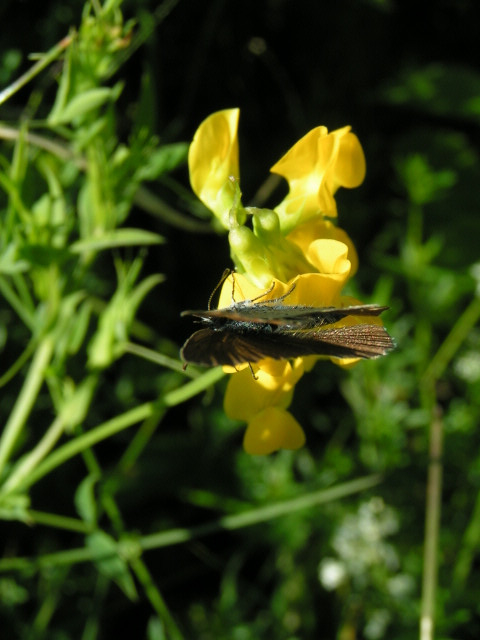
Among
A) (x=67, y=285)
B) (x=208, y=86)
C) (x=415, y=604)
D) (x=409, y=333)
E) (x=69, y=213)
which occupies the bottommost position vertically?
(x=415, y=604)

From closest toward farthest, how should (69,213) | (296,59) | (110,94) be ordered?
(110,94) < (69,213) < (296,59)

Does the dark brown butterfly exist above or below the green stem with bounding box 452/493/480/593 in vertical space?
above

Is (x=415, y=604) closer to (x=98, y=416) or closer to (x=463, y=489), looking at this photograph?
(x=463, y=489)

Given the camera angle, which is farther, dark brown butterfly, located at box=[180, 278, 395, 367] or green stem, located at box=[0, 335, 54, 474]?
green stem, located at box=[0, 335, 54, 474]

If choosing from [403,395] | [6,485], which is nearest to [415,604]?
[403,395]

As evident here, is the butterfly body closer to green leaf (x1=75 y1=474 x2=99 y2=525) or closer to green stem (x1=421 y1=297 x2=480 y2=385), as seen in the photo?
green leaf (x1=75 y1=474 x2=99 y2=525)

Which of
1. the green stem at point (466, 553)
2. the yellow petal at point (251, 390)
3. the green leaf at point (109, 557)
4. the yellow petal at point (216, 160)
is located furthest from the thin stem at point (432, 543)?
the yellow petal at point (216, 160)

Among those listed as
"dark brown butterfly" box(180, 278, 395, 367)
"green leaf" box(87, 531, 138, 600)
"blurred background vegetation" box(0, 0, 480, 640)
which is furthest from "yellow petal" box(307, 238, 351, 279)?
"green leaf" box(87, 531, 138, 600)
